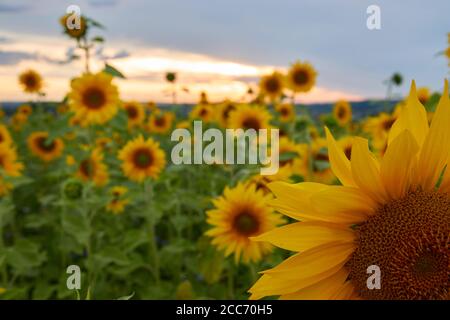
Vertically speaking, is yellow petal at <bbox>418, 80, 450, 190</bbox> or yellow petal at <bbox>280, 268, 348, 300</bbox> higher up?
yellow petal at <bbox>418, 80, 450, 190</bbox>

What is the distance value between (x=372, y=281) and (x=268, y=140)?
287 cm

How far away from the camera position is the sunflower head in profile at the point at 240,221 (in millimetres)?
2510

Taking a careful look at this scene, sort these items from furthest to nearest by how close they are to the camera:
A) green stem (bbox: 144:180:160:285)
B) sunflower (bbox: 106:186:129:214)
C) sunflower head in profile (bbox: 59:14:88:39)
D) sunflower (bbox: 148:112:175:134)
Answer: sunflower (bbox: 148:112:175:134), sunflower (bbox: 106:186:129:214), sunflower head in profile (bbox: 59:14:88:39), green stem (bbox: 144:180:160:285)

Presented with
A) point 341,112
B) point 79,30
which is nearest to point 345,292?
point 79,30

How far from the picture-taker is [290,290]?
2.59 feet

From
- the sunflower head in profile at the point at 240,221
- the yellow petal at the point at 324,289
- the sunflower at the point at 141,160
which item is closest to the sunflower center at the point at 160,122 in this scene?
the sunflower at the point at 141,160

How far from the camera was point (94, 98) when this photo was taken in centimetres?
371

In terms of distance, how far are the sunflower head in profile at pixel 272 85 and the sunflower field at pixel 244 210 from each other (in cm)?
1

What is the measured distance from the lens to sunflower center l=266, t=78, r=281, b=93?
6.08 meters

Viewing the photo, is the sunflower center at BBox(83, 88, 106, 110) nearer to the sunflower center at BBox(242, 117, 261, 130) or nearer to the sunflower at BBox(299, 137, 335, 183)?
the sunflower center at BBox(242, 117, 261, 130)

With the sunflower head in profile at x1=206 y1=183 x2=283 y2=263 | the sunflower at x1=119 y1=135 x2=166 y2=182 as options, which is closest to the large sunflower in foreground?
the sunflower head in profile at x1=206 y1=183 x2=283 y2=263

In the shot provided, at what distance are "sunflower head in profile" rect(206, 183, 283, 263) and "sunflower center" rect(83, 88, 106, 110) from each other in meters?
1.51

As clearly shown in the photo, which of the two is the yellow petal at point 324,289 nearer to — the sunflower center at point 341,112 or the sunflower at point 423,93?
the sunflower at point 423,93

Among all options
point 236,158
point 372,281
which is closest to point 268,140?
point 236,158
